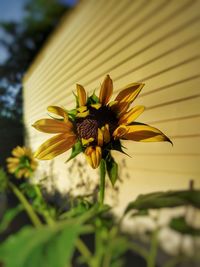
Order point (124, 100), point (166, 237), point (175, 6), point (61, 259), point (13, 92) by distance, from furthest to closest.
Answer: point (175, 6)
point (13, 92)
point (124, 100)
point (166, 237)
point (61, 259)

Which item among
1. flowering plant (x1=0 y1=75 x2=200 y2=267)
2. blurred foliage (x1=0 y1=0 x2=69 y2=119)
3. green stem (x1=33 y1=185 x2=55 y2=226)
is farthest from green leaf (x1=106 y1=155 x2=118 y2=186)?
blurred foliage (x1=0 y1=0 x2=69 y2=119)

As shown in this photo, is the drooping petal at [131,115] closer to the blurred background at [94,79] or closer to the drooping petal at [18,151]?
the blurred background at [94,79]

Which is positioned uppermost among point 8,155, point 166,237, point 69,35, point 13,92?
point 69,35

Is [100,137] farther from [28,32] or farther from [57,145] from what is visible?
[28,32]

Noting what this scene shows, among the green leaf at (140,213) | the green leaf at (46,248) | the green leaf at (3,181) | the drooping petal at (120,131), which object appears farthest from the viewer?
the green leaf at (3,181)

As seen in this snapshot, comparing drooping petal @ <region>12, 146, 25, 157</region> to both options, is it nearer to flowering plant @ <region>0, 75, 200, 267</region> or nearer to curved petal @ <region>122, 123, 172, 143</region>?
flowering plant @ <region>0, 75, 200, 267</region>

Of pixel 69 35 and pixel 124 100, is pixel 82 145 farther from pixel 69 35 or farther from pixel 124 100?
pixel 69 35

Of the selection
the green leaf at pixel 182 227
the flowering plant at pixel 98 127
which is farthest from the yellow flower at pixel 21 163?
the green leaf at pixel 182 227

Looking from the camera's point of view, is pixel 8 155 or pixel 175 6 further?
pixel 175 6

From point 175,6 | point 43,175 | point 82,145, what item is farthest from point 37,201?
point 175,6
